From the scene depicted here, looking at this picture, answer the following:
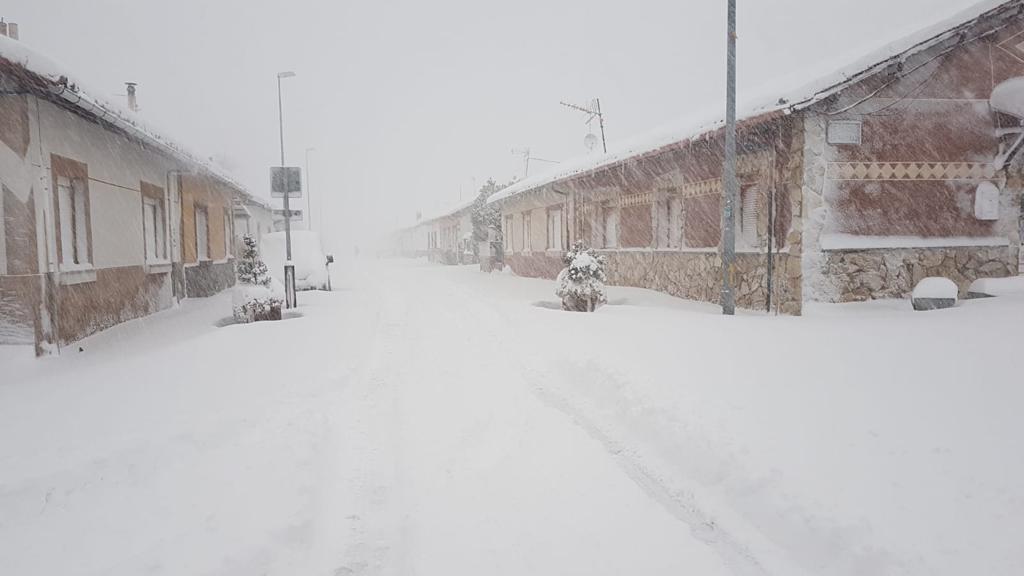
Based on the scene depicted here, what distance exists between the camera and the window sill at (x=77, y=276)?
25.9ft

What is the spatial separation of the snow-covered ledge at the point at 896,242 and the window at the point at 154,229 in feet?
42.8

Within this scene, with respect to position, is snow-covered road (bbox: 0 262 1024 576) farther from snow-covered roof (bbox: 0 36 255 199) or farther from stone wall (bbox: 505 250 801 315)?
snow-covered roof (bbox: 0 36 255 199)

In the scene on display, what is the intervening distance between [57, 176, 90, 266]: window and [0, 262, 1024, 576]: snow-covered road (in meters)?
2.01

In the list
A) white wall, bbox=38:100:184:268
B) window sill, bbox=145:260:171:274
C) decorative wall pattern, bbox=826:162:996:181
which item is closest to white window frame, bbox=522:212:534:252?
window sill, bbox=145:260:171:274

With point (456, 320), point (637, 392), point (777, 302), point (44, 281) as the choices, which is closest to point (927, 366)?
point (637, 392)

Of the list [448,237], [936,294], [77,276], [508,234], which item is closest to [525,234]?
[508,234]

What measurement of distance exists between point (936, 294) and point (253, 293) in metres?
11.6

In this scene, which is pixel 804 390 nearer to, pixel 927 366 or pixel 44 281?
pixel 927 366

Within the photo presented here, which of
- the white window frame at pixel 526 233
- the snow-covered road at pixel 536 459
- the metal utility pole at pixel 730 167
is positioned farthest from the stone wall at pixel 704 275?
the white window frame at pixel 526 233

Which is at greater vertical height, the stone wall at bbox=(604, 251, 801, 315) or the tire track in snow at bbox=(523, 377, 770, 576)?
the stone wall at bbox=(604, 251, 801, 315)

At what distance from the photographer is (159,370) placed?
6645mm

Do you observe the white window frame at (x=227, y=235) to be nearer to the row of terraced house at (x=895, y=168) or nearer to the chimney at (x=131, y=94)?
the chimney at (x=131, y=94)

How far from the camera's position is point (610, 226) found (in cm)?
1772

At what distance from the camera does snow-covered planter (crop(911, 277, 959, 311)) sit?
888 centimetres
